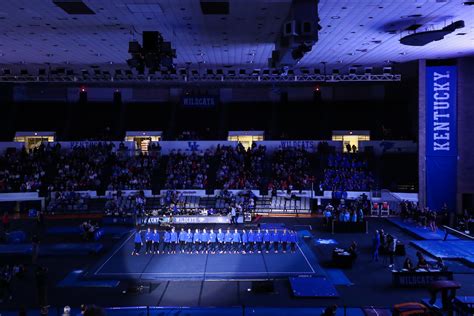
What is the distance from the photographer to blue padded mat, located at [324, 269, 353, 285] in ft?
60.0

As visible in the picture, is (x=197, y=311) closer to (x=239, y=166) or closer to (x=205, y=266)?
(x=205, y=266)

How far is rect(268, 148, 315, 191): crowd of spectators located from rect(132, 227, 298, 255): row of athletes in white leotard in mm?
14085

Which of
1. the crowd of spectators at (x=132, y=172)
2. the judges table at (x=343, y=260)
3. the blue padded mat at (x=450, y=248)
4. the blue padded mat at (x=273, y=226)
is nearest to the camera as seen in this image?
the judges table at (x=343, y=260)

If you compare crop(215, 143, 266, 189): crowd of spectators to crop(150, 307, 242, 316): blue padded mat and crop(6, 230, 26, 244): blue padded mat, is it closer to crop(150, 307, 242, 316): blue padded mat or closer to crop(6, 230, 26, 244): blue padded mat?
crop(6, 230, 26, 244): blue padded mat

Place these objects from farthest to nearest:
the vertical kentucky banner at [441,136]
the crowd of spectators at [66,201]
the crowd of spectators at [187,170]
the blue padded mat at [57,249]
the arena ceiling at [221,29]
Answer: the crowd of spectators at [187,170] → the crowd of spectators at [66,201] → the vertical kentucky banner at [441,136] → the blue padded mat at [57,249] → the arena ceiling at [221,29]

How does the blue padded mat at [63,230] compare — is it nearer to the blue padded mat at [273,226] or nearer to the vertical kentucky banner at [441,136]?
the blue padded mat at [273,226]

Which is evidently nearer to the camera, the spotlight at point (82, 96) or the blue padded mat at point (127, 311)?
the blue padded mat at point (127, 311)

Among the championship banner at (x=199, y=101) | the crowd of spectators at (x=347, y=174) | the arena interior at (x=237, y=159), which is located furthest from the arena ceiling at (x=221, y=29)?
the championship banner at (x=199, y=101)

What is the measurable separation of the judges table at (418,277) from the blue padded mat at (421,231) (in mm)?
8885

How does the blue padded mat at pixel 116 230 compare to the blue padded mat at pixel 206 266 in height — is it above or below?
above

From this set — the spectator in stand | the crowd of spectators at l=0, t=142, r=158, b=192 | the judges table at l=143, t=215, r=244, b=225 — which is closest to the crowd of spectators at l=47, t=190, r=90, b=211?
the crowd of spectators at l=0, t=142, r=158, b=192

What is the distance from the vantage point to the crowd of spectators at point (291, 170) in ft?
125

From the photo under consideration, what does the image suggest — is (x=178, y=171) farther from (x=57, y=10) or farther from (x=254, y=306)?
(x=254, y=306)

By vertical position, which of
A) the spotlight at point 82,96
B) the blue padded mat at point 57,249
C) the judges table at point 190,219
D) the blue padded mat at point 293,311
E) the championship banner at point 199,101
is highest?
the spotlight at point 82,96
